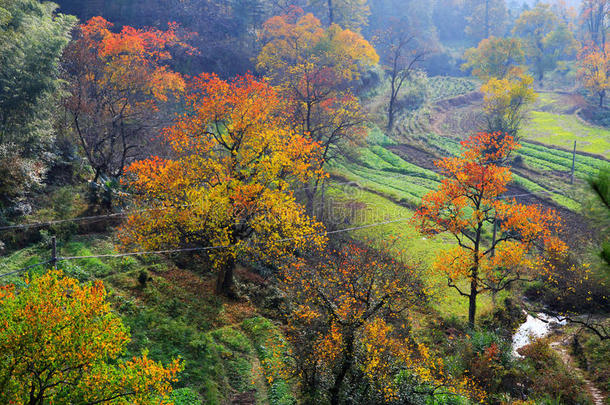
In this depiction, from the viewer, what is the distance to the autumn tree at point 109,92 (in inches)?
1220

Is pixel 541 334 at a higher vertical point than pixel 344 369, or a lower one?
lower

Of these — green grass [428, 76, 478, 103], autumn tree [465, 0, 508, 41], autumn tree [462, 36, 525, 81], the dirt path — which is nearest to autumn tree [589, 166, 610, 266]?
the dirt path

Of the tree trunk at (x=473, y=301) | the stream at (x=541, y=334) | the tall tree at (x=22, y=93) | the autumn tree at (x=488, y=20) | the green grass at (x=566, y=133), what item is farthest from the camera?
the autumn tree at (x=488, y=20)

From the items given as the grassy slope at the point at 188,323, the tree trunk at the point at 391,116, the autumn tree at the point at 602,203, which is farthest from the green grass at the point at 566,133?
the autumn tree at the point at 602,203

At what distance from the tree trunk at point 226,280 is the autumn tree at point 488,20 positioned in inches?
4258

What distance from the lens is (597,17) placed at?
304ft

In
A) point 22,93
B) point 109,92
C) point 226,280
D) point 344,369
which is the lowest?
point 226,280

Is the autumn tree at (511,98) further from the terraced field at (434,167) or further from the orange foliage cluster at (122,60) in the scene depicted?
the orange foliage cluster at (122,60)

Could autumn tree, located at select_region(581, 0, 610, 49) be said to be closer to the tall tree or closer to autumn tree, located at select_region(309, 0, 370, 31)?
autumn tree, located at select_region(309, 0, 370, 31)

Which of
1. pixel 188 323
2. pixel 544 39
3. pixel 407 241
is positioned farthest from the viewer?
pixel 544 39

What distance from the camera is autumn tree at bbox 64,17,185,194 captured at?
31.0 m

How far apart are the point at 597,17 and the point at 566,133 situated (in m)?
46.3

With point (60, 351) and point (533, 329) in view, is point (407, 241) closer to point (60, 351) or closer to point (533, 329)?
point (533, 329)

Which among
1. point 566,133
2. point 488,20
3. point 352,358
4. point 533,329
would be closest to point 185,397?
point 352,358
